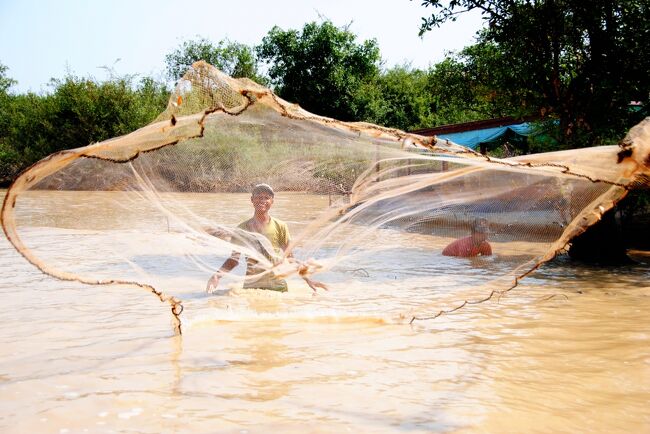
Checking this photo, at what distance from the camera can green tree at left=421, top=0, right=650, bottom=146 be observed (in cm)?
847

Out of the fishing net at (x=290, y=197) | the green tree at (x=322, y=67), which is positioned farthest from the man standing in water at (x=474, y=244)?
the green tree at (x=322, y=67)

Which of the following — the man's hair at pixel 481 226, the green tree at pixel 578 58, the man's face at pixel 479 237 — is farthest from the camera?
the green tree at pixel 578 58

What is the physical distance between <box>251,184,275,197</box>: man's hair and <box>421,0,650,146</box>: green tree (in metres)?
5.16

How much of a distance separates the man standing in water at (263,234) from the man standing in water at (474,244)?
226 cm

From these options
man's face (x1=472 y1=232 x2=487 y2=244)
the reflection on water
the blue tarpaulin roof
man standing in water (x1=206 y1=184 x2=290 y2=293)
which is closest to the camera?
the reflection on water

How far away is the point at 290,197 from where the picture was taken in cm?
525

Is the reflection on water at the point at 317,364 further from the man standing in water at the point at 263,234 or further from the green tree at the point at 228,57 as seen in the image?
the green tree at the point at 228,57

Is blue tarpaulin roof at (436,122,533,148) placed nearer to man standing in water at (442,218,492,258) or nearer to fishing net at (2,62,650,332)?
man standing in water at (442,218,492,258)

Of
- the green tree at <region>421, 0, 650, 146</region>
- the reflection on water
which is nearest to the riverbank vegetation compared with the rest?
the green tree at <region>421, 0, 650, 146</region>

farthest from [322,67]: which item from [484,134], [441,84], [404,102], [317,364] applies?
[317,364]

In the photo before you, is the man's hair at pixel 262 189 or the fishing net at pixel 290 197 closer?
the fishing net at pixel 290 197

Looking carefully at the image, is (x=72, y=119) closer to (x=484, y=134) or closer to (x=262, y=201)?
(x=484, y=134)

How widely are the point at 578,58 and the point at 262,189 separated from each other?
5853 millimetres

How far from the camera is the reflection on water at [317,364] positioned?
3.36 meters
